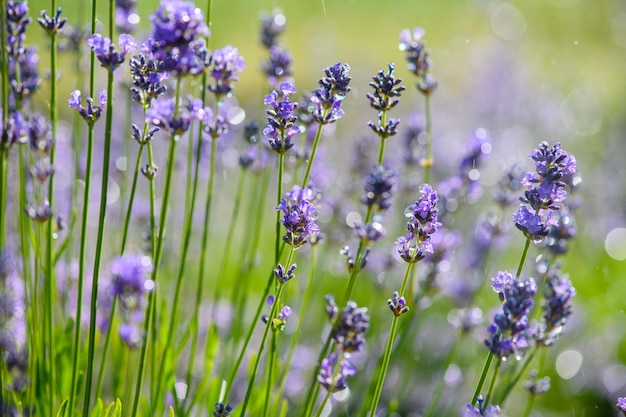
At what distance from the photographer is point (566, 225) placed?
2.18 meters

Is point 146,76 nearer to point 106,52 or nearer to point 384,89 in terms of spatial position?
point 106,52

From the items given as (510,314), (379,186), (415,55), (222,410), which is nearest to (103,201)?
(222,410)

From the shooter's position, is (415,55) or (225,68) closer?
(225,68)

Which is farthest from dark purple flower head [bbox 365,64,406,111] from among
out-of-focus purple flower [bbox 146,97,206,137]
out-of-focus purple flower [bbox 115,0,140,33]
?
out-of-focus purple flower [bbox 115,0,140,33]

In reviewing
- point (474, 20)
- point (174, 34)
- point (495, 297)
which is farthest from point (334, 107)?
point (474, 20)

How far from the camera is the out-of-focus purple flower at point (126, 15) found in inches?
83.4

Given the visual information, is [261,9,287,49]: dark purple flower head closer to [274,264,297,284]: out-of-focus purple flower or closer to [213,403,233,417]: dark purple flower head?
[274,264,297,284]: out-of-focus purple flower

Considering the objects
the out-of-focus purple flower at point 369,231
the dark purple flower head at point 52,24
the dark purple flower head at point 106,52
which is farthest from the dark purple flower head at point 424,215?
the dark purple flower head at point 52,24

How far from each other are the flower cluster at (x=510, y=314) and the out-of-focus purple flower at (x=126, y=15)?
4.20 feet

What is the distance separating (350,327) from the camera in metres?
1.65

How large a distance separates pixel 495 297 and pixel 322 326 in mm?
1473

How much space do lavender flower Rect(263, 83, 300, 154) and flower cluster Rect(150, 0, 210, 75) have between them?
21cm

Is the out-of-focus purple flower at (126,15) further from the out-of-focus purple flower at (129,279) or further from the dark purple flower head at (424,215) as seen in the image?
the dark purple flower head at (424,215)

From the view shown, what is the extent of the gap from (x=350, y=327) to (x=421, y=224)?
0.30 metres
